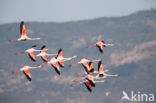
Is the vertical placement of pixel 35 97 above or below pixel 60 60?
below

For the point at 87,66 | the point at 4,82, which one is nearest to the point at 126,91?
the point at 4,82

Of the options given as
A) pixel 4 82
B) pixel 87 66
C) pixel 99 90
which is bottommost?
pixel 99 90

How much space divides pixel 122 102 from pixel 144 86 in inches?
658

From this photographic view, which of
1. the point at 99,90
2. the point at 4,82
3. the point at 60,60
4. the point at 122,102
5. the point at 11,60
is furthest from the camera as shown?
the point at 11,60

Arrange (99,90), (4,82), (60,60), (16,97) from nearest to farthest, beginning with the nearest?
(60,60) < (16,97) < (4,82) < (99,90)

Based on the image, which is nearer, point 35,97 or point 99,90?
point 35,97

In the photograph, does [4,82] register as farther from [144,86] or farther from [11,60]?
[144,86]

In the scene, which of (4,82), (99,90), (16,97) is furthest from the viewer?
(99,90)

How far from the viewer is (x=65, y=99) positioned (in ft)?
561

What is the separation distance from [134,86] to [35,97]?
33.7m

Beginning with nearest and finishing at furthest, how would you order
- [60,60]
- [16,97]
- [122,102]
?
[60,60], [16,97], [122,102]

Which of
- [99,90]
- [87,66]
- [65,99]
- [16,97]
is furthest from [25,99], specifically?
[87,66]

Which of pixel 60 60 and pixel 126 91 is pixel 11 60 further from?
pixel 60 60

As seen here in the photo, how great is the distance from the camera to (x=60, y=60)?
61.0 meters
